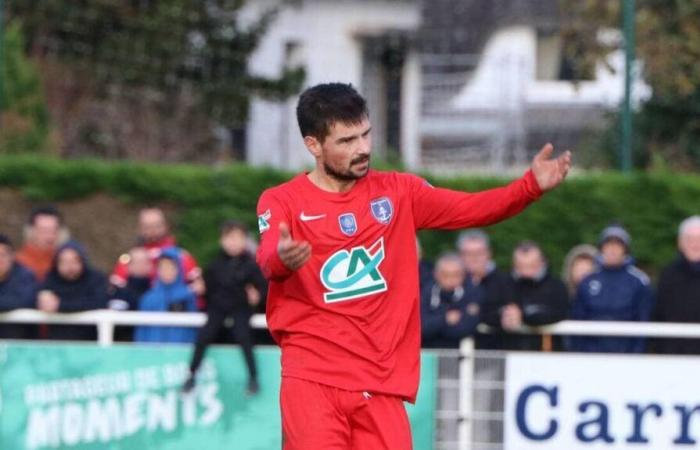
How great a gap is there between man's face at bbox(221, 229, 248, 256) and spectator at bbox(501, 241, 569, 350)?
1.70 metres

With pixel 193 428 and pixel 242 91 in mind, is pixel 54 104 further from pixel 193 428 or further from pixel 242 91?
pixel 193 428

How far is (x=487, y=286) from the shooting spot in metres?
10.5

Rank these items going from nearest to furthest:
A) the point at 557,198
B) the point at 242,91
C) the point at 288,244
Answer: the point at 288,244 → the point at 557,198 → the point at 242,91

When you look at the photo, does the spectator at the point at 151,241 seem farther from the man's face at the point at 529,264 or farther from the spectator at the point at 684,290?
the spectator at the point at 684,290

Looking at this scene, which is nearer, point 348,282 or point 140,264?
point 348,282

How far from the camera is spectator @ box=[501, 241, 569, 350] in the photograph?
10.1 meters

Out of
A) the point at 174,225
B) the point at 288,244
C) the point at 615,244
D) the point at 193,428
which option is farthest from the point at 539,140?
the point at 288,244

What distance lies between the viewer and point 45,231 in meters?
11.2

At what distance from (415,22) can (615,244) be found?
7.44 metres

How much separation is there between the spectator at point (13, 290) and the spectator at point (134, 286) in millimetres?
557

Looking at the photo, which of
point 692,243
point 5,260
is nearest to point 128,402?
point 5,260

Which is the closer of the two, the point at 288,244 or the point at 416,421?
the point at 288,244

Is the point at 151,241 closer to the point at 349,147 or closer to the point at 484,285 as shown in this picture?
the point at 484,285

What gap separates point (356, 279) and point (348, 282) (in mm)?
37
